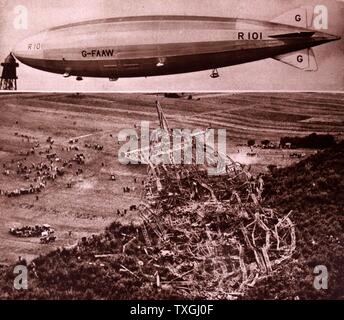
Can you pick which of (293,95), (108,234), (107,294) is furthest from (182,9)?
(107,294)

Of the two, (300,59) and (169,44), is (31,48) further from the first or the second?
(300,59)

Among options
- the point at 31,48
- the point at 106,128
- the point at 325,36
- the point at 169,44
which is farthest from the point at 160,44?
the point at 325,36

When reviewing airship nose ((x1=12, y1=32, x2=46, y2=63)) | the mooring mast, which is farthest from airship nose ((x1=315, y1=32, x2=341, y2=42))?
the mooring mast

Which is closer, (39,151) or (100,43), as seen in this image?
(100,43)

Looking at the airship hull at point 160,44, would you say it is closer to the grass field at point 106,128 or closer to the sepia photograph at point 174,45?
the sepia photograph at point 174,45

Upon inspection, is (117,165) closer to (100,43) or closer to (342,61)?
(100,43)

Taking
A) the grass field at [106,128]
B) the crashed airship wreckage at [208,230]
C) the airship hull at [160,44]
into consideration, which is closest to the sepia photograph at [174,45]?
the airship hull at [160,44]
